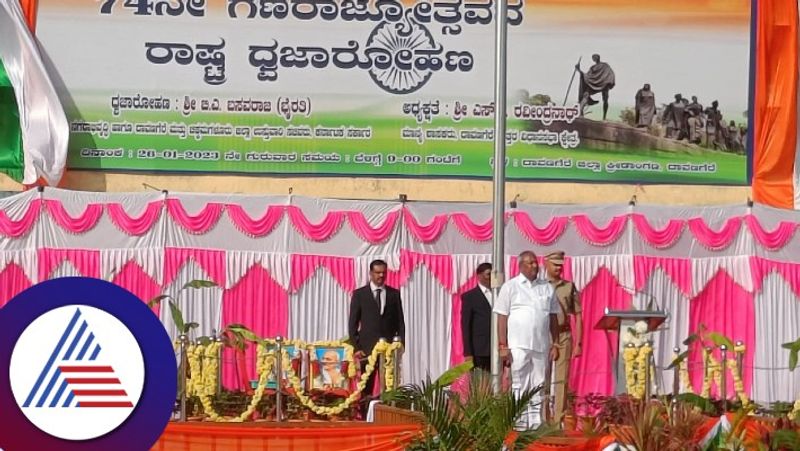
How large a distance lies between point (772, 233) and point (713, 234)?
2.21 ft

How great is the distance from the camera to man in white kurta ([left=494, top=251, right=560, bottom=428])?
11.2 metres

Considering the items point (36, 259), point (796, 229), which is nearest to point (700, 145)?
point (796, 229)

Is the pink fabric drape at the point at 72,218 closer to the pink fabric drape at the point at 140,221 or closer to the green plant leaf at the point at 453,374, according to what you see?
the pink fabric drape at the point at 140,221

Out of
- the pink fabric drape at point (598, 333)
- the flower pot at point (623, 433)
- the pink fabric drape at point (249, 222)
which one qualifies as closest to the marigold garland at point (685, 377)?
the pink fabric drape at point (598, 333)

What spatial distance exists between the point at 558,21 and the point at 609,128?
1472mm

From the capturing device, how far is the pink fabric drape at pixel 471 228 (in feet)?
56.6

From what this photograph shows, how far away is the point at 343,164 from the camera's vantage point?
18.4 m

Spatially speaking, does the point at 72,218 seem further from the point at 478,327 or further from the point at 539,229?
the point at 478,327

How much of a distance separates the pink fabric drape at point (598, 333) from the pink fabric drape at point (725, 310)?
892 mm

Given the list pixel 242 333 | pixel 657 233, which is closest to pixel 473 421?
pixel 242 333

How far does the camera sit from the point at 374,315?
13.9 meters

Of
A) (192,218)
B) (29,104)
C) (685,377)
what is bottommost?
(685,377)

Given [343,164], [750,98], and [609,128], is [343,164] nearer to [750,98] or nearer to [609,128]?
[609,128]

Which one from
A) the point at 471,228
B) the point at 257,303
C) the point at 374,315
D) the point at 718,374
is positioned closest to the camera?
the point at 374,315
